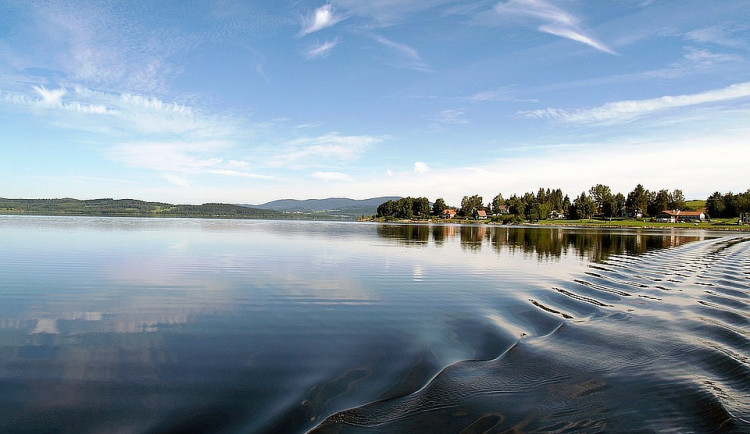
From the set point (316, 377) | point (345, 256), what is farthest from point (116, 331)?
point (345, 256)

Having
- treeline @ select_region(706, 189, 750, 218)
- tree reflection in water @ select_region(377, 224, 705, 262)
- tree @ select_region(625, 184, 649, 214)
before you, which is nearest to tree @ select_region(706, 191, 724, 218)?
treeline @ select_region(706, 189, 750, 218)

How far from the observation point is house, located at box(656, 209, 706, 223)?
186 m

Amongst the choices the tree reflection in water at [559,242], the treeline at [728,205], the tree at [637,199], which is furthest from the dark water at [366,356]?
the tree at [637,199]

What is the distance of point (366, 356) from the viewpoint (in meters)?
10.5

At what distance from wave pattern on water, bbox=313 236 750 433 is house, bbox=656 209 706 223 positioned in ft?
681

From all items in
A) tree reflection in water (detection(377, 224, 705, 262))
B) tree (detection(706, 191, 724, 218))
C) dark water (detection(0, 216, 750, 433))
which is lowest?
tree reflection in water (detection(377, 224, 705, 262))

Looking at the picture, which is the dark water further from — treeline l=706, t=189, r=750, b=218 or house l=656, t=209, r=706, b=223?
house l=656, t=209, r=706, b=223

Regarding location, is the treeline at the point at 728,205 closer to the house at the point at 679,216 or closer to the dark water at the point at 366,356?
the house at the point at 679,216

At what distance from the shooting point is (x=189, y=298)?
56.3 ft

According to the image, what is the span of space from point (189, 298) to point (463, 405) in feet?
43.6

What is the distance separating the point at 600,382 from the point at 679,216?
8777 inches

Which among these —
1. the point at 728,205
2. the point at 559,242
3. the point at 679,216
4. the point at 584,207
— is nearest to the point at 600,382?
the point at 559,242

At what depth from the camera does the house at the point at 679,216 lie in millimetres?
186500

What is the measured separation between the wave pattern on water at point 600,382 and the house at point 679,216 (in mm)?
207552
